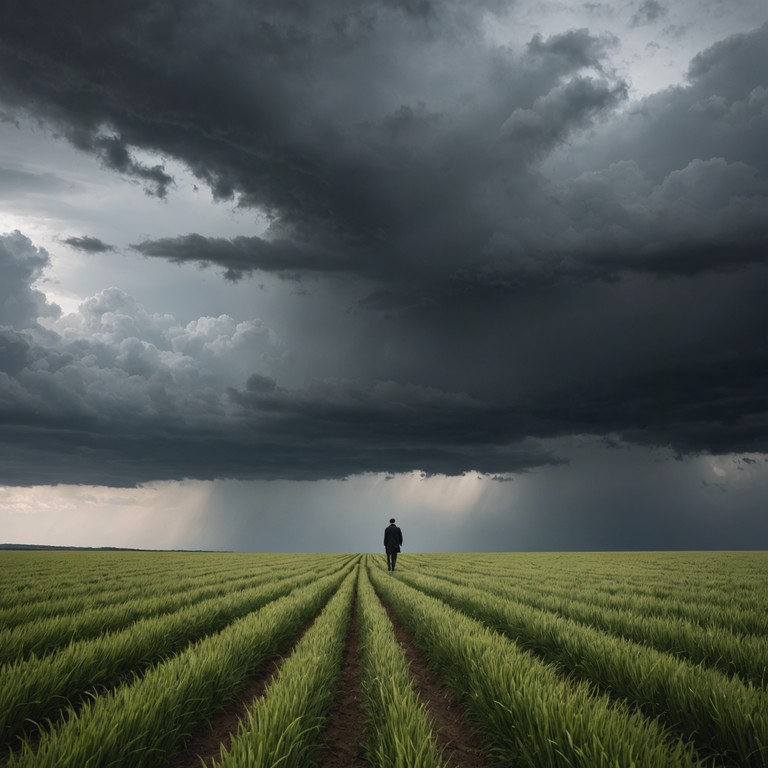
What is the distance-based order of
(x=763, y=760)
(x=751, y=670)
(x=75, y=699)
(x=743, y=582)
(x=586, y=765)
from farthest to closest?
(x=743, y=582), (x=751, y=670), (x=75, y=699), (x=763, y=760), (x=586, y=765)

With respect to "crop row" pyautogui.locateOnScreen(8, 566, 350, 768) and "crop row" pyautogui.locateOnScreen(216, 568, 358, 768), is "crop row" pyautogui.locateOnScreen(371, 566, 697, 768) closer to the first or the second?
"crop row" pyautogui.locateOnScreen(216, 568, 358, 768)

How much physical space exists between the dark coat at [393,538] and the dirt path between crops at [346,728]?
1937cm

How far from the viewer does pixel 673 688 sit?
432 cm

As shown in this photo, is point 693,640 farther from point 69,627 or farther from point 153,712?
point 69,627

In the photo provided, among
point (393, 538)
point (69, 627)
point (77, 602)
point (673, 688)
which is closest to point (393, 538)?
point (393, 538)

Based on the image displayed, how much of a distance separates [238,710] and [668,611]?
9.03 metres

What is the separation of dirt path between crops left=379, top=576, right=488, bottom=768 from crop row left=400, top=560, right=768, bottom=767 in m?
1.56

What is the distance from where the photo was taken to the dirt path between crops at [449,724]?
424cm

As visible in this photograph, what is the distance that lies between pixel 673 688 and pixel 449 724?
229 cm

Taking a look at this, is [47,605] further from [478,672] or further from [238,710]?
[478,672]

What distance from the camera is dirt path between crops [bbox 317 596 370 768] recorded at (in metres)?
4.29

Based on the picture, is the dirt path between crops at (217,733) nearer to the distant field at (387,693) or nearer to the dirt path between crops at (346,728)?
the distant field at (387,693)

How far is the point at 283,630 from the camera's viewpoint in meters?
8.64

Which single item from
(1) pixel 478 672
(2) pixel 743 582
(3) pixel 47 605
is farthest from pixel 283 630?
(2) pixel 743 582
